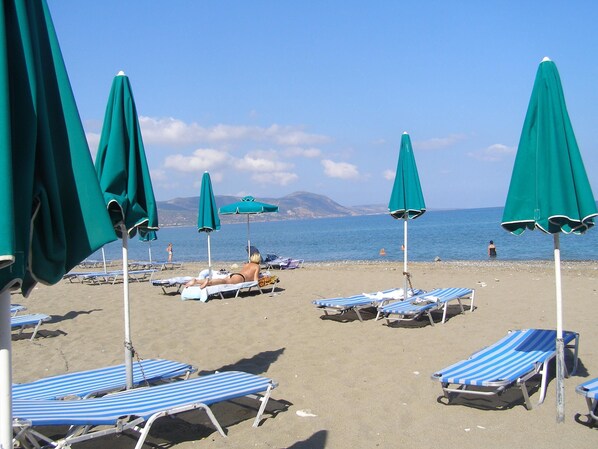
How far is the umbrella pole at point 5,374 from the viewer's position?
2.21m

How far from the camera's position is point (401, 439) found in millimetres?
4426

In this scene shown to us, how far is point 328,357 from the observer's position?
23.1 ft

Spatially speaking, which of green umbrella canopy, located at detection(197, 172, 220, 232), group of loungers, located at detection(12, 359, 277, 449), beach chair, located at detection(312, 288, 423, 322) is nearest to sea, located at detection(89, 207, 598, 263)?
green umbrella canopy, located at detection(197, 172, 220, 232)

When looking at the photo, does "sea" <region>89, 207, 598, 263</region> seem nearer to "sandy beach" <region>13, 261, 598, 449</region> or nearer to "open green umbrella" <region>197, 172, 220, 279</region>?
"open green umbrella" <region>197, 172, 220, 279</region>

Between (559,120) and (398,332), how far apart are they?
452 cm

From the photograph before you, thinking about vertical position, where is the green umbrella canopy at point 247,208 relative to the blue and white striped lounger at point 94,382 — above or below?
above

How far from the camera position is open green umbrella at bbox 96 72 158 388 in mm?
4836

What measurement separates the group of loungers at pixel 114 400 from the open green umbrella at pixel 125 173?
44 centimetres

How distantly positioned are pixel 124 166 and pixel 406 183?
18.9 ft

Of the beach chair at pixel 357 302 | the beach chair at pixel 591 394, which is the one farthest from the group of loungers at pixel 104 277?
the beach chair at pixel 591 394

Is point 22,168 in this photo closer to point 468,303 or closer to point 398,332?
point 398,332

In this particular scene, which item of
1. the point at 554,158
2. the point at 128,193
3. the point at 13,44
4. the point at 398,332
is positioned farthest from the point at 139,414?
the point at 398,332

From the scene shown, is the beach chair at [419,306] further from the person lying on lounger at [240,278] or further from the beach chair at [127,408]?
the person lying on lounger at [240,278]

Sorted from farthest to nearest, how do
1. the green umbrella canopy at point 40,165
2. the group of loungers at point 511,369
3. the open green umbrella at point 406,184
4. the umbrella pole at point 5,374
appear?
1. the open green umbrella at point 406,184
2. the group of loungers at point 511,369
3. the umbrella pole at point 5,374
4. the green umbrella canopy at point 40,165
